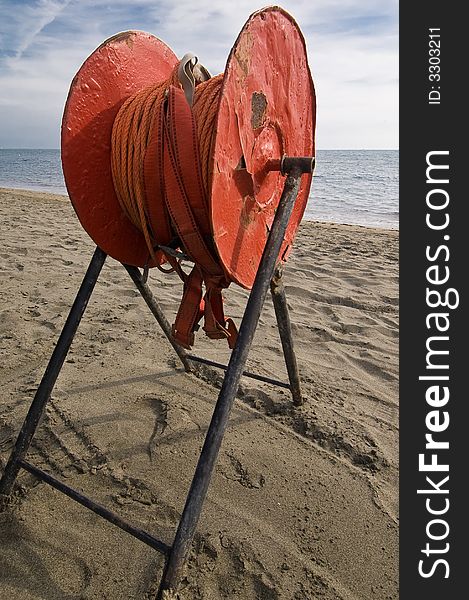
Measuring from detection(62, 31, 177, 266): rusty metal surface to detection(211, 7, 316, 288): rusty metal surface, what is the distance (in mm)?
567

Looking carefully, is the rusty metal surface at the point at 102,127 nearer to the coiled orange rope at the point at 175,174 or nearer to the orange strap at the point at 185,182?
the coiled orange rope at the point at 175,174

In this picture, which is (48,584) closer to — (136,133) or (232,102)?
(136,133)

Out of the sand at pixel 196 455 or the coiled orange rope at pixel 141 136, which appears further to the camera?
the sand at pixel 196 455

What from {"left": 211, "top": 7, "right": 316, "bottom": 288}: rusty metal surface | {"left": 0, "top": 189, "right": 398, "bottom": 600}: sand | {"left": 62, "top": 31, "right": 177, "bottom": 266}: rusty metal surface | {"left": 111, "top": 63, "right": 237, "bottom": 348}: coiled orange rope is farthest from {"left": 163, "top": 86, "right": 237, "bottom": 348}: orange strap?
{"left": 0, "top": 189, "right": 398, "bottom": 600}: sand

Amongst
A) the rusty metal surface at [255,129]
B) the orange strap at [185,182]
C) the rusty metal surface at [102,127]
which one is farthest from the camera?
the rusty metal surface at [102,127]

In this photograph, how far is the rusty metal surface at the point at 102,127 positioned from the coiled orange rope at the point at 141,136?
0.07m

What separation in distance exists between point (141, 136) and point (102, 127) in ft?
0.80

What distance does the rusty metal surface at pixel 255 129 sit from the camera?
1747 mm

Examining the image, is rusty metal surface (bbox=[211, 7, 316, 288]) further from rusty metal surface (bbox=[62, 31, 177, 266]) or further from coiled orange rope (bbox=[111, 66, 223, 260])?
rusty metal surface (bbox=[62, 31, 177, 266])

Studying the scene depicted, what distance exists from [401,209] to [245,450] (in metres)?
1.55

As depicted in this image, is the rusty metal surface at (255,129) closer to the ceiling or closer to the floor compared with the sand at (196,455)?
closer to the ceiling

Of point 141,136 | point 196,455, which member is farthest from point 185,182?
point 196,455

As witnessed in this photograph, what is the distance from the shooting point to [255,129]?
1927 millimetres

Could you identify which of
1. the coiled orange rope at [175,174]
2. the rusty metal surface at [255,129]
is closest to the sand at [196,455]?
the coiled orange rope at [175,174]
